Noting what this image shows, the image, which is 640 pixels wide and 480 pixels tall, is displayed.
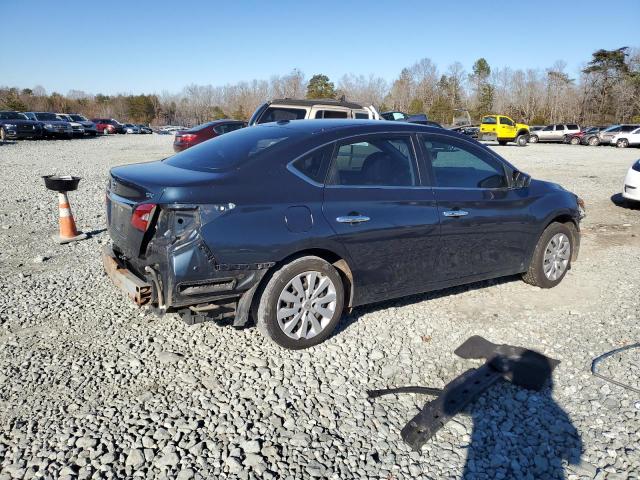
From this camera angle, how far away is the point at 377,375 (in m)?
3.45

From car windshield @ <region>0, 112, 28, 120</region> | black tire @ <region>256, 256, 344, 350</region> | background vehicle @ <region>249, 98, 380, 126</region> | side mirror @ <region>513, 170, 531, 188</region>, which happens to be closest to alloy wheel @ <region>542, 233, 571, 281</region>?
side mirror @ <region>513, 170, 531, 188</region>

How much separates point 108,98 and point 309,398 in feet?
354

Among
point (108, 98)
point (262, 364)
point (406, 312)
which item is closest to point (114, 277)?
point (262, 364)

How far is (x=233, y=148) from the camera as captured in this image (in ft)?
13.1

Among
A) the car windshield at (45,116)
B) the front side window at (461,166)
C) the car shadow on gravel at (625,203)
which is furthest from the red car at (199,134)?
the car windshield at (45,116)

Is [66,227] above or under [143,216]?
under

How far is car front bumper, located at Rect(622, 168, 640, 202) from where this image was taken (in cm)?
921

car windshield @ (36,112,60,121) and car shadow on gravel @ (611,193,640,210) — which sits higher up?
car windshield @ (36,112,60,121)

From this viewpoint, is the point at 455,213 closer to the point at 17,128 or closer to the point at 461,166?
the point at 461,166

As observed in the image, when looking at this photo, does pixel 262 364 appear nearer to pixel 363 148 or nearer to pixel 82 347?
pixel 82 347

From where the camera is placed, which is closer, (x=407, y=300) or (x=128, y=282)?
(x=128, y=282)

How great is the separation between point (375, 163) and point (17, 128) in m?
32.1

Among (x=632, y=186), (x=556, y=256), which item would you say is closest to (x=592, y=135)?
(x=632, y=186)

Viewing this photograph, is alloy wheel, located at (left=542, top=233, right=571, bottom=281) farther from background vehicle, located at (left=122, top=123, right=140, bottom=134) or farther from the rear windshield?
background vehicle, located at (left=122, top=123, right=140, bottom=134)
